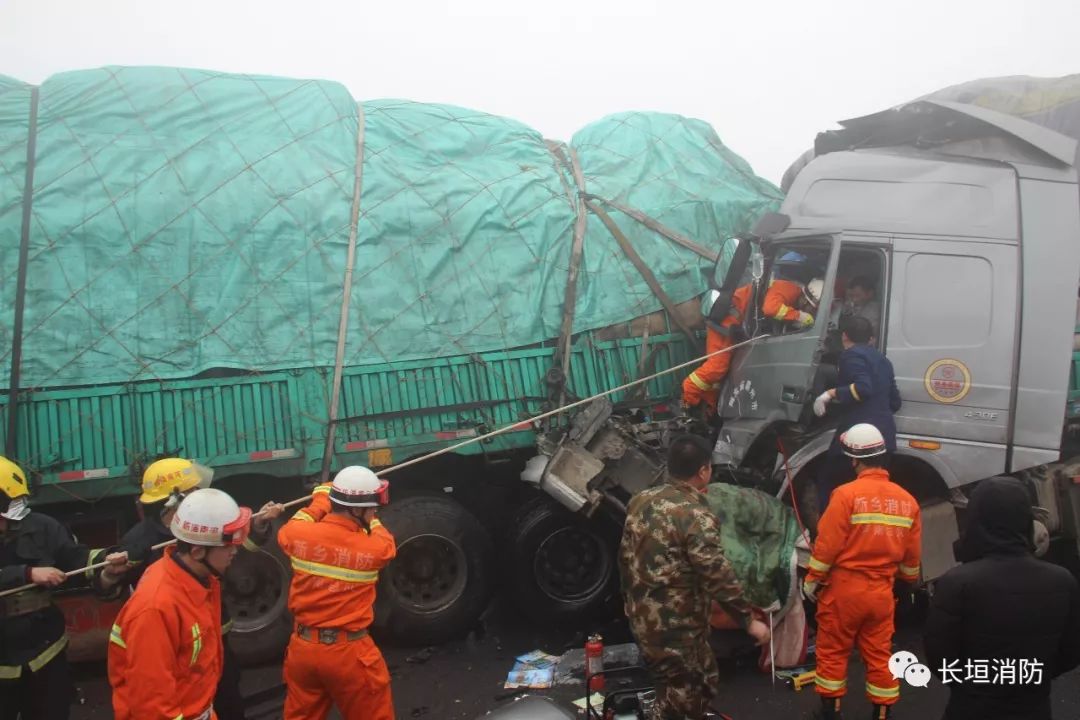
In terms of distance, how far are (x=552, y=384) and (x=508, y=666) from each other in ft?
6.73

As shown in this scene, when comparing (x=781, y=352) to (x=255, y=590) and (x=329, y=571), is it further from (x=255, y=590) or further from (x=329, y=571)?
(x=255, y=590)

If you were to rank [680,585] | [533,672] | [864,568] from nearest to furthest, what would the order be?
[680,585] → [864,568] → [533,672]

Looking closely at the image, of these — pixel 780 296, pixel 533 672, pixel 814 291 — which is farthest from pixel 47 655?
pixel 814 291

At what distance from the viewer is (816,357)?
4848mm

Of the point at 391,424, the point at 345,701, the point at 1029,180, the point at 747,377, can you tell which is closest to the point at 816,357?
the point at 747,377

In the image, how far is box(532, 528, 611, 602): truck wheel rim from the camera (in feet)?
18.0

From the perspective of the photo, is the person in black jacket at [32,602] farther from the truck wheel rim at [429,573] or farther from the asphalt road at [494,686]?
the truck wheel rim at [429,573]

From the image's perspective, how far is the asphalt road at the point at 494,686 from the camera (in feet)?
14.0

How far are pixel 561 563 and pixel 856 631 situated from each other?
2.26 meters

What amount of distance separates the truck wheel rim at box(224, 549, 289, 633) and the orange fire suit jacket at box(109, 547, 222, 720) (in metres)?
2.41

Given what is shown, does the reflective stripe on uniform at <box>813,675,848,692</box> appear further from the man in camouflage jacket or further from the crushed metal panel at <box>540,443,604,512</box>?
the crushed metal panel at <box>540,443,604,512</box>

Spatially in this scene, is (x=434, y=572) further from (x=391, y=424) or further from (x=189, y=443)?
(x=189, y=443)

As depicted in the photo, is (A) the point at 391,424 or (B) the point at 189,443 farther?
(A) the point at 391,424

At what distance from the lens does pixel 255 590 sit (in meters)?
5.14
